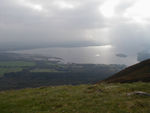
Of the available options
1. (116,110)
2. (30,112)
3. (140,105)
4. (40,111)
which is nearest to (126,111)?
(116,110)

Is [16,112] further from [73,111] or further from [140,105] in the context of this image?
[140,105]

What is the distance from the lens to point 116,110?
1202cm

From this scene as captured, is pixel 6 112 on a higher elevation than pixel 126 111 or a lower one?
lower

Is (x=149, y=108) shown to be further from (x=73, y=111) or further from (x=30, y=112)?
(x=30, y=112)

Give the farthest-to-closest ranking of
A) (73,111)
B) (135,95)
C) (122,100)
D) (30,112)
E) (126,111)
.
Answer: (135,95)
(122,100)
(30,112)
(73,111)
(126,111)

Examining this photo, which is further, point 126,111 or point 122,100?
point 122,100

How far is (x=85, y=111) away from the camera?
40.3 feet

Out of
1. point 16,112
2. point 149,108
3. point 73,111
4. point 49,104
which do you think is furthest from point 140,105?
point 16,112

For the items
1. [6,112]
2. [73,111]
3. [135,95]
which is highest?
[135,95]

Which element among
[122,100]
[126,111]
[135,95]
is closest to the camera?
[126,111]

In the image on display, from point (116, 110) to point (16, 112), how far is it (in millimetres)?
10915

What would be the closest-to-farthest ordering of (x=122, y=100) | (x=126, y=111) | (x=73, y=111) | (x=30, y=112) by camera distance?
(x=126, y=111)
(x=73, y=111)
(x=30, y=112)
(x=122, y=100)

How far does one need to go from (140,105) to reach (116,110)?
2.80 metres

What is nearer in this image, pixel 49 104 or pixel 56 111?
pixel 56 111
